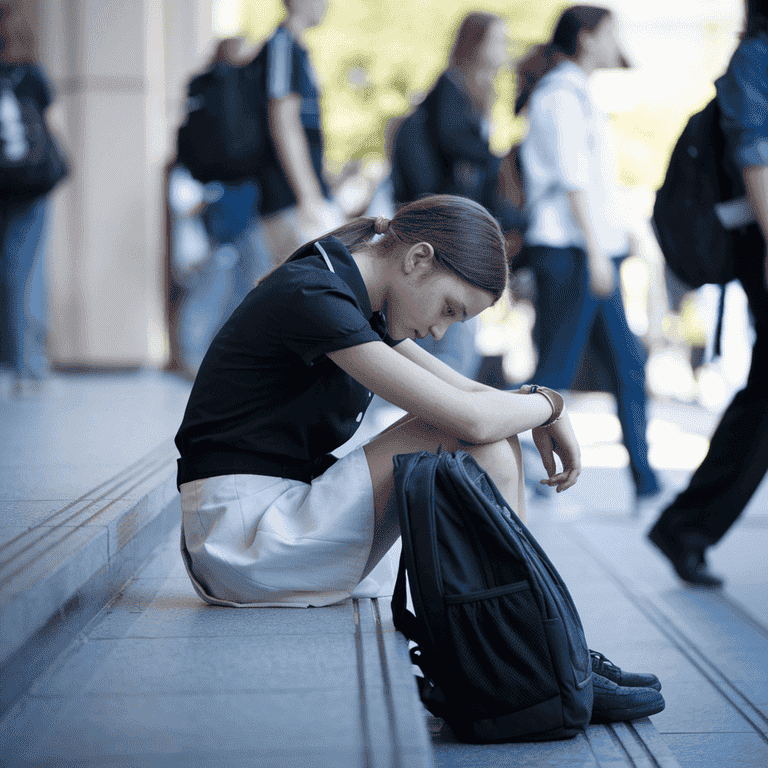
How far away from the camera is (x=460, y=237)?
2.22m

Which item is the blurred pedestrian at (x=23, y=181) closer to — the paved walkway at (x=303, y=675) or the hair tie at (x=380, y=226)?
the paved walkway at (x=303, y=675)

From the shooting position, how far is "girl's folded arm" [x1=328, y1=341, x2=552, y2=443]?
2.15 meters

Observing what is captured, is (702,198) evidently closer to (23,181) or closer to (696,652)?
(696,652)

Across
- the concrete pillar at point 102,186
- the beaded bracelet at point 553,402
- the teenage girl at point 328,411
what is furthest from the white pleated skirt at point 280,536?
the concrete pillar at point 102,186

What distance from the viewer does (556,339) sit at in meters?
4.63

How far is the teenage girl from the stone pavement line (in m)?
0.82

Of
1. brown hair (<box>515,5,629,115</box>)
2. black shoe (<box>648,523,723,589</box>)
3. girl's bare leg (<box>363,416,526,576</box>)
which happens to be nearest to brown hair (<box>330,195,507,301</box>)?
girl's bare leg (<box>363,416,526,576</box>)

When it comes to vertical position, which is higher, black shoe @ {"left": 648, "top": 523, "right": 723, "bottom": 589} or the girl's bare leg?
the girl's bare leg

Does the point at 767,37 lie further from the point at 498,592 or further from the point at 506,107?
the point at 506,107

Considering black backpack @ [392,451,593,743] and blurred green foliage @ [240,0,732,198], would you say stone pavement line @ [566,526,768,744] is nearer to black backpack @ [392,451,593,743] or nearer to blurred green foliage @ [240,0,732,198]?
black backpack @ [392,451,593,743]

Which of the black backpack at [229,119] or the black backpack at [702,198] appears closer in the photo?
the black backpack at [702,198]

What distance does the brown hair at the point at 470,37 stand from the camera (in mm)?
5270

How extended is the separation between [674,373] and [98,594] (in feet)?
35.6

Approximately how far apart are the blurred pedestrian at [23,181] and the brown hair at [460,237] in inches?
159
